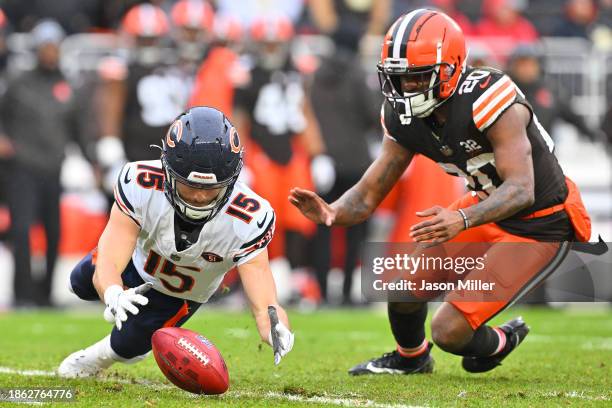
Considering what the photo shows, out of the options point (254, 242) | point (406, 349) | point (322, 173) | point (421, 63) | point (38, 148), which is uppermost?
point (421, 63)

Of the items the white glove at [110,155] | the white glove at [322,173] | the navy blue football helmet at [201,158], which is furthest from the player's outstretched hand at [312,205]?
the white glove at [110,155]

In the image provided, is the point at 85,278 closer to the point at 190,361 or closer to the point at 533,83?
the point at 190,361

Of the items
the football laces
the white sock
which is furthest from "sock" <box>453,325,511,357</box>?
the white sock

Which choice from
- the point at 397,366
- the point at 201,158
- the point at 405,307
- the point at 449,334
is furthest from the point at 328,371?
the point at 201,158

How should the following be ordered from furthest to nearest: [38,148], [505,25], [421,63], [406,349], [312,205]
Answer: [505,25] < [38,148] < [406,349] < [312,205] < [421,63]

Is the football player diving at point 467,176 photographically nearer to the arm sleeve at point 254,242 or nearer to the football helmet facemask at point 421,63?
the football helmet facemask at point 421,63

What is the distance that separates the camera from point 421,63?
5453 millimetres

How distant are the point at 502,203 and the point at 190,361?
156cm

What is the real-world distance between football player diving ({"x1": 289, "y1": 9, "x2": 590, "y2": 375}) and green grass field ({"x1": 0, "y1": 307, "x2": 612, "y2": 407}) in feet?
0.87

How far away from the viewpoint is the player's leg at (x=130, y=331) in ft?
18.1

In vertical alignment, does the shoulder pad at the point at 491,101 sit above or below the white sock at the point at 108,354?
above

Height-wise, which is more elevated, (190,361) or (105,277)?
(105,277)

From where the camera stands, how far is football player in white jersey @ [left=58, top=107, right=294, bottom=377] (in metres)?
4.90

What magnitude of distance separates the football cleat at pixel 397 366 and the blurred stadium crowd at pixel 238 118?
4.47 meters
